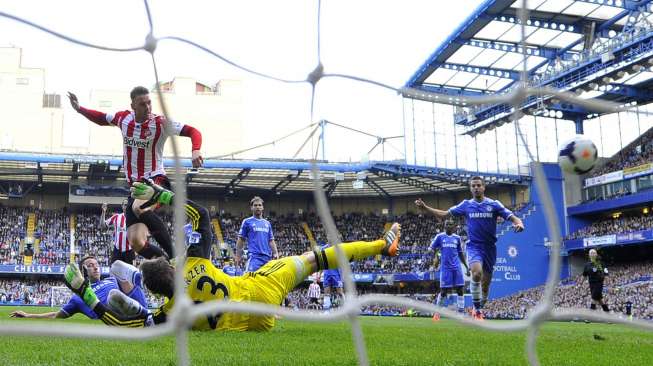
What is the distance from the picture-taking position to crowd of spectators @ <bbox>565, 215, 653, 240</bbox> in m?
31.8

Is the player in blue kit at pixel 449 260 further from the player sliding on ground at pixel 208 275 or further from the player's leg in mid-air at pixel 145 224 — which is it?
the player sliding on ground at pixel 208 275

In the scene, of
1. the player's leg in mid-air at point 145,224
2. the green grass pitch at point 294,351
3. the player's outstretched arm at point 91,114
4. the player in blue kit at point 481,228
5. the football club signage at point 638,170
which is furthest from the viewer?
the football club signage at point 638,170

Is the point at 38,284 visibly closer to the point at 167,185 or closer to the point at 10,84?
the point at 10,84

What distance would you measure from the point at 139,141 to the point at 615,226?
3117 centimetres

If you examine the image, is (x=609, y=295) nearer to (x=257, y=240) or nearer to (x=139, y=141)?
(x=257, y=240)

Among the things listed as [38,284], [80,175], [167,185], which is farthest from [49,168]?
[167,185]

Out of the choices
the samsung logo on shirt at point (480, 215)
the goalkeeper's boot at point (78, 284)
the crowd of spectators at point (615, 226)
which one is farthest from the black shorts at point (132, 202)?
the crowd of spectators at point (615, 226)

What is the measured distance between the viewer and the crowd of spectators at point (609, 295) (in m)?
27.0

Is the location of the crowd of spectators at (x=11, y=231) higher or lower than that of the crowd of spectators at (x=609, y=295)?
higher

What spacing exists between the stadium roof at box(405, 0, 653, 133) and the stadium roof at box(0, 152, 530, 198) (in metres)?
4.73

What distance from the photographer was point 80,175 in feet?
119

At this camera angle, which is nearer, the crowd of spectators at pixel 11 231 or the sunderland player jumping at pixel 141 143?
the sunderland player jumping at pixel 141 143

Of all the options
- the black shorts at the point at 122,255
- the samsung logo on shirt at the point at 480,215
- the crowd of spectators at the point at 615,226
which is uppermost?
the crowd of spectators at the point at 615,226

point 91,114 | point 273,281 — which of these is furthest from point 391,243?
point 91,114
